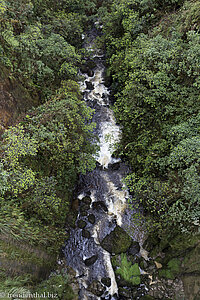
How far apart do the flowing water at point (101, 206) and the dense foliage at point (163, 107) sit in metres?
0.96

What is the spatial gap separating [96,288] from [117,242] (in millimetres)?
1659

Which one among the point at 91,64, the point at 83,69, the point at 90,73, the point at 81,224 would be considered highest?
the point at 91,64

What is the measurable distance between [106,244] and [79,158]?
3562 mm

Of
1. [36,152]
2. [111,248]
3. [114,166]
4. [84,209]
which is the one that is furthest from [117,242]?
[36,152]

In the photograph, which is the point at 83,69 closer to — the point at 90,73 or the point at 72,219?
the point at 90,73

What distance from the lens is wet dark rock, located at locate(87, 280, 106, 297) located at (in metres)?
6.32

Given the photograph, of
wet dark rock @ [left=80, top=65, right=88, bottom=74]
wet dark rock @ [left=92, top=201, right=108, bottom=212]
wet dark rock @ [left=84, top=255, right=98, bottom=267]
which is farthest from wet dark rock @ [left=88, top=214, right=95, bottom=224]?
wet dark rock @ [left=80, top=65, right=88, bottom=74]

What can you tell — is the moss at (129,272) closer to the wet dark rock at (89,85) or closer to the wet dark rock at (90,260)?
the wet dark rock at (90,260)

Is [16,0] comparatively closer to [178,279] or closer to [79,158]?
[79,158]

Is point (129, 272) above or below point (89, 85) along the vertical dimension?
below

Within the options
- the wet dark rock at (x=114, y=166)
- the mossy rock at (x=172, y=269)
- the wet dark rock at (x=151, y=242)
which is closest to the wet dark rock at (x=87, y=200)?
the wet dark rock at (x=114, y=166)

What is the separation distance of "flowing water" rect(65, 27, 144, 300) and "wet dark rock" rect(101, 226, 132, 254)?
6.9 inches

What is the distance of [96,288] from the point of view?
6.37 metres

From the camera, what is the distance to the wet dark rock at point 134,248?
6.98 metres
